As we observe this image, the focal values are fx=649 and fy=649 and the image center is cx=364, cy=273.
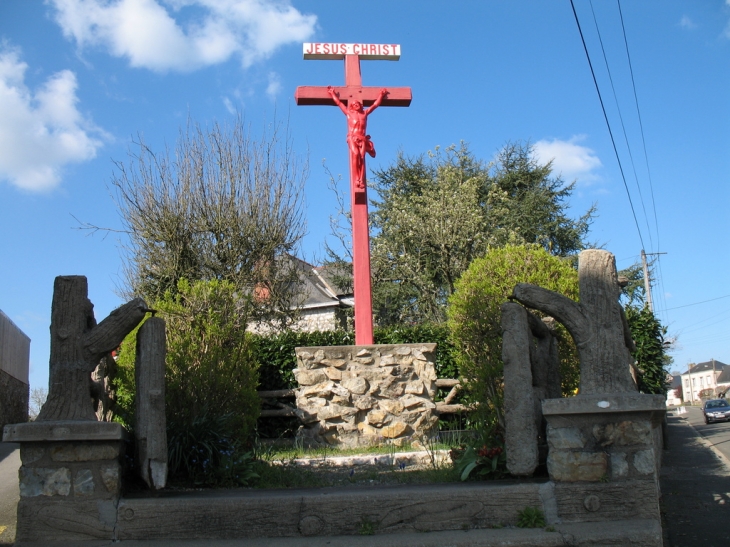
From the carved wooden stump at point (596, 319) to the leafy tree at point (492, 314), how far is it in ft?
5.12

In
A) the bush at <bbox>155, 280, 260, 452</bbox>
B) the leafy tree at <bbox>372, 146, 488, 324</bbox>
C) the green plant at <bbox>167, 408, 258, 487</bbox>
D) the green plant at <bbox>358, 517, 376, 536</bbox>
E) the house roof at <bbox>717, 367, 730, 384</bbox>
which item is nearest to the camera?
the green plant at <bbox>358, 517, 376, 536</bbox>

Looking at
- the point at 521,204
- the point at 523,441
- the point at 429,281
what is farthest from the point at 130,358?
the point at 521,204

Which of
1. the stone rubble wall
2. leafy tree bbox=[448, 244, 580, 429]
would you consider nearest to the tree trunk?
the stone rubble wall

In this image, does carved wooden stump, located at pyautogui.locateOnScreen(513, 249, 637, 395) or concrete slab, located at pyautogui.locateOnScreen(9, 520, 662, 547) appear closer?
concrete slab, located at pyautogui.locateOnScreen(9, 520, 662, 547)

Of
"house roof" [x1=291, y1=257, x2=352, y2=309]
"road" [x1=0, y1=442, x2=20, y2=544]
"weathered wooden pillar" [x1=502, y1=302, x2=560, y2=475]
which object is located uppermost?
"house roof" [x1=291, y1=257, x2=352, y2=309]

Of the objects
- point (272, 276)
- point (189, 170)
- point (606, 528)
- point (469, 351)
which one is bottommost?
point (606, 528)

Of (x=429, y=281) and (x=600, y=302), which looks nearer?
(x=600, y=302)

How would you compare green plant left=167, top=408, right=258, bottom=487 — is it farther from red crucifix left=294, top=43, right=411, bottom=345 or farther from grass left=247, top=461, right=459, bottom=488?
red crucifix left=294, top=43, right=411, bottom=345

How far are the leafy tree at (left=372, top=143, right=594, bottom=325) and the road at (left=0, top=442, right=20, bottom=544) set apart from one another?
33.4 feet

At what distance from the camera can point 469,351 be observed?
6773 mm

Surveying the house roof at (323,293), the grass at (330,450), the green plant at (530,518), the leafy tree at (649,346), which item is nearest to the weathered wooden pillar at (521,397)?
the green plant at (530,518)

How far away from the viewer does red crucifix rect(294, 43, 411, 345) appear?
344 inches

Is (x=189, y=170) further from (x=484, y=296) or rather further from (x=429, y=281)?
(x=484, y=296)

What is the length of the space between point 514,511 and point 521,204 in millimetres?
16571
